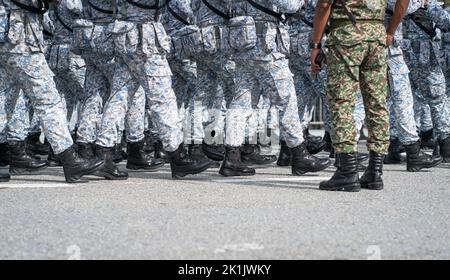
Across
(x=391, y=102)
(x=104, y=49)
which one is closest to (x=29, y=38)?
(x=104, y=49)

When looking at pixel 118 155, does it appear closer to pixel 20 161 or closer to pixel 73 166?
pixel 20 161

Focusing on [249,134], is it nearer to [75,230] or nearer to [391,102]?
[391,102]

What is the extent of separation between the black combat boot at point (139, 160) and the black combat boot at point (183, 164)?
3.48 ft

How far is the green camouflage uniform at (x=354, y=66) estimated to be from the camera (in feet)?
16.2

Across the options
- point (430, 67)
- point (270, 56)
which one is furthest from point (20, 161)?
point (430, 67)

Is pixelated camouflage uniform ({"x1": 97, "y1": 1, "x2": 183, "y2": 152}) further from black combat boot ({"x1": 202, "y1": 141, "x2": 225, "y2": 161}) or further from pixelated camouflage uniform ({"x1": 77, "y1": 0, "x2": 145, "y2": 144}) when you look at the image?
black combat boot ({"x1": 202, "y1": 141, "x2": 225, "y2": 161})

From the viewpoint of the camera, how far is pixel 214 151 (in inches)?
297

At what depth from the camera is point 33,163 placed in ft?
20.9

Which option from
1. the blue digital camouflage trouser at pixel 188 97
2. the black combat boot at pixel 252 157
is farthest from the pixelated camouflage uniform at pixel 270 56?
the blue digital camouflage trouser at pixel 188 97

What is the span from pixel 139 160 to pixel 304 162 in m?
1.84

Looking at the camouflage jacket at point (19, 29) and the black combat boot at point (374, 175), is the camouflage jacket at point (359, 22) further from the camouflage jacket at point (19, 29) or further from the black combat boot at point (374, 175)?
the camouflage jacket at point (19, 29)

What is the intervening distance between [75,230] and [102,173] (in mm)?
2149

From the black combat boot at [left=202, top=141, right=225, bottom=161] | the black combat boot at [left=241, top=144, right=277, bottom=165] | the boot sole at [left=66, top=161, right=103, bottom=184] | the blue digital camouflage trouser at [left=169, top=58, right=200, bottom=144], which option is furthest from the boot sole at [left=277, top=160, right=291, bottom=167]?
the boot sole at [left=66, top=161, right=103, bottom=184]

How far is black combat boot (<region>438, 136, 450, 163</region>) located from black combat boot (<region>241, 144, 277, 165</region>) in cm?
192
